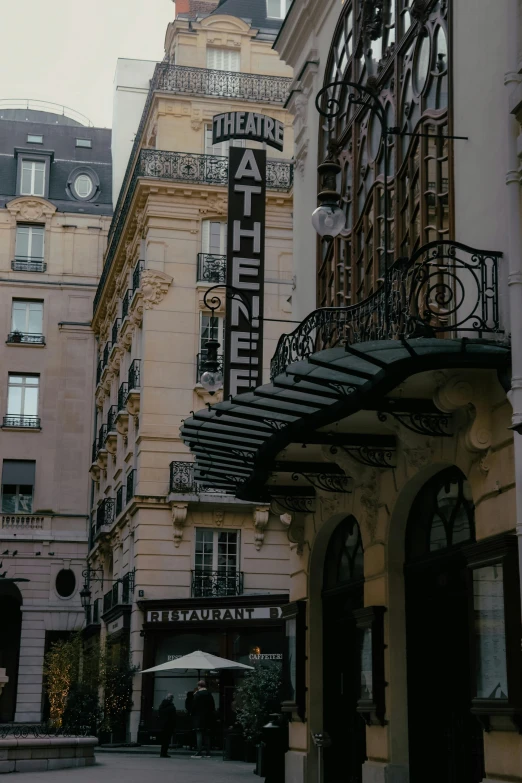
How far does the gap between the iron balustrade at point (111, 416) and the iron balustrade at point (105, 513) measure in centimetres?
245

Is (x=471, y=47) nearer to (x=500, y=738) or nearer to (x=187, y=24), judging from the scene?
(x=500, y=738)

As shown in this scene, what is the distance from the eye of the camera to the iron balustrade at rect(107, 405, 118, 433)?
1586 inches

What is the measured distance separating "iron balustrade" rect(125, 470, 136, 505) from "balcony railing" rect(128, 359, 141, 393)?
2444 mm

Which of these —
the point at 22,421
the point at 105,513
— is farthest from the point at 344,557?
the point at 22,421

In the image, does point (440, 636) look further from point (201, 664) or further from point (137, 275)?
point (137, 275)

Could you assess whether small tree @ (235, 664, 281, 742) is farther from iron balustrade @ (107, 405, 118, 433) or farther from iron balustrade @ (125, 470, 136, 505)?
iron balustrade @ (107, 405, 118, 433)

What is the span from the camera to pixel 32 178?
51750 mm

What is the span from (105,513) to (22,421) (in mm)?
8894

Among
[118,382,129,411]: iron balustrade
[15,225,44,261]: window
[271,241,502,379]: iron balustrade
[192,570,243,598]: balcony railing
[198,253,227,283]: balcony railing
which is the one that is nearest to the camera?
[271,241,502,379]: iron balustrade

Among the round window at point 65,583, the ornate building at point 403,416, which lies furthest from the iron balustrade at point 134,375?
the ornate building at point 403,416

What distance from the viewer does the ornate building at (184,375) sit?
31219mm

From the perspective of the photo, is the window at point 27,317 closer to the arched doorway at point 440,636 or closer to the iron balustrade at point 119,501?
the iron balustrade at point 119,501

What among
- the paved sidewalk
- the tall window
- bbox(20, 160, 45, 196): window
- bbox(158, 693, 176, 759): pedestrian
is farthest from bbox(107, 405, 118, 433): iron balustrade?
the paved sidewalk

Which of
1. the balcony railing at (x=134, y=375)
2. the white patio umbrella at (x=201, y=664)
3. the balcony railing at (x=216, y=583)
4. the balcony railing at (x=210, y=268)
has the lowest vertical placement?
the white patio umbrella at (x=201, y=664)
